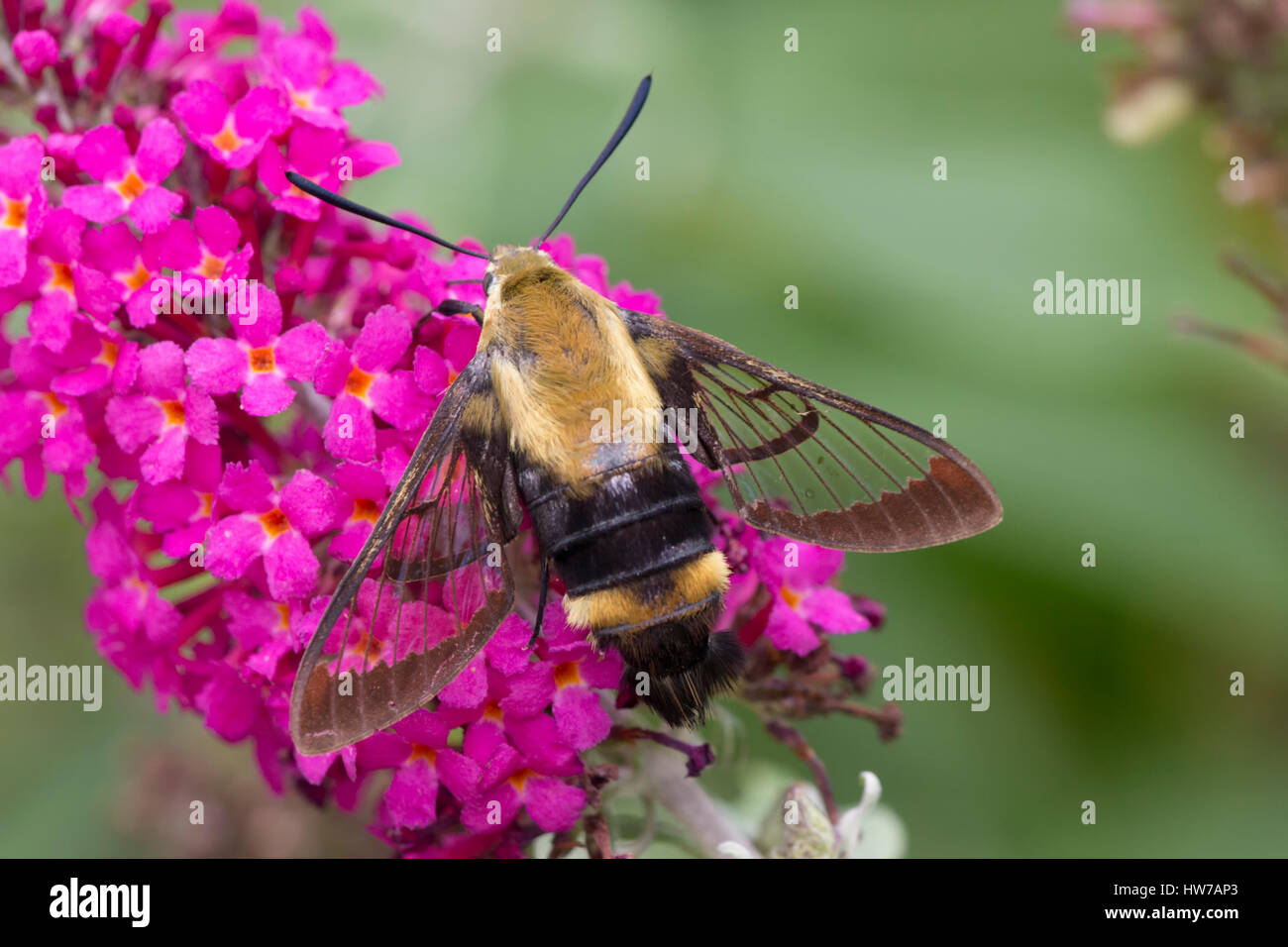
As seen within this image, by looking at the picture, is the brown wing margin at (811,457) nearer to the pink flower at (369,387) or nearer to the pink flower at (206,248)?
the pink flower at (369,387)

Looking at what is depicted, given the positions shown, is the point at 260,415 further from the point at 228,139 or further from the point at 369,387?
the point at 228,139

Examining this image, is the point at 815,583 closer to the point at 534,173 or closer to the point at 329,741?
the point at 329,741

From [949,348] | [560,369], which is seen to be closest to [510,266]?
[560,369]

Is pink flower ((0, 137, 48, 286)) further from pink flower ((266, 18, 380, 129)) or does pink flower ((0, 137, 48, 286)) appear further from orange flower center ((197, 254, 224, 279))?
pink flower ((266, 18, 380, 129))

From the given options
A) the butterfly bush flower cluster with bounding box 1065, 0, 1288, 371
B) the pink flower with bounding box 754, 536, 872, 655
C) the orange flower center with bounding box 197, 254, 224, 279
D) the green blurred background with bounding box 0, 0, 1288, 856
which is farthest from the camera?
the green blurred background with bounding box 0, 0, 1288, 856

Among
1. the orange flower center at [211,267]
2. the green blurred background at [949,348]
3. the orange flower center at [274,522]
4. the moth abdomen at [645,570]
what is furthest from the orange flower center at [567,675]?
the green blurred background at [949,348]

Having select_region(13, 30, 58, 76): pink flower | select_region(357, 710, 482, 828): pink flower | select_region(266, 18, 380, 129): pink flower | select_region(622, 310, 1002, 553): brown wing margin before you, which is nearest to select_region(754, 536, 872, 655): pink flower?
select_region(622, 310, 1002, 553): brown wing margin
